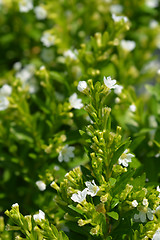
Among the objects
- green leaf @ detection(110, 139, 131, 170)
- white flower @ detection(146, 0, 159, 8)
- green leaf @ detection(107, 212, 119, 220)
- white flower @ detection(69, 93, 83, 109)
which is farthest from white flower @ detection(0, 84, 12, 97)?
white flower @ detection(146, 0, 159, 8)

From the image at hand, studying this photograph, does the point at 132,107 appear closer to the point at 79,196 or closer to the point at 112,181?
the point at 112,181

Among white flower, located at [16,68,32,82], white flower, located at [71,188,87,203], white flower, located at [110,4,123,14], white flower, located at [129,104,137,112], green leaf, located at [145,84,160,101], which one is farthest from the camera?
white flower, located at [110,4,123,14]

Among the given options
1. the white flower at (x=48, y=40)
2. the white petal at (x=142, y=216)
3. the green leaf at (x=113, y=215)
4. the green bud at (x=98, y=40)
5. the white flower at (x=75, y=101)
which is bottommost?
the white petal at (x=142, y=216)

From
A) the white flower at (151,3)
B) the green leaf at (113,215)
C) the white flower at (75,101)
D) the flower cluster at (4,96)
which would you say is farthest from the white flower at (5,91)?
the white flower at (151,3)

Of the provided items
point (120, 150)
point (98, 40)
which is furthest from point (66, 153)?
point (98, 40)

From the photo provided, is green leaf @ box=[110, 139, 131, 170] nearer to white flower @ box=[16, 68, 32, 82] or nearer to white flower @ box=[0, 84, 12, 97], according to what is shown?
white flower @ box=[0, 84, 12, 97]

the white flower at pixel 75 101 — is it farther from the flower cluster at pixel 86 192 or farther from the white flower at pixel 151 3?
the white flower at pixel 151 3
